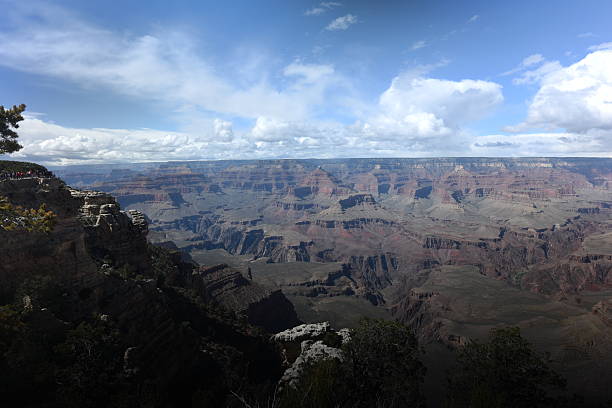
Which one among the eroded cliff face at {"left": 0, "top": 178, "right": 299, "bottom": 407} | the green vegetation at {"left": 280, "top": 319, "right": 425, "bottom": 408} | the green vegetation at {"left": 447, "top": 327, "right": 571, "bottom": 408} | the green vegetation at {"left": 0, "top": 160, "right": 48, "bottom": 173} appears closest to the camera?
the eroded cliff face at {"left": 0, "top": 178, "right": 299, "bottom": 407}

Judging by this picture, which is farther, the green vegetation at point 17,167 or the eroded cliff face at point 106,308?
the green vegetation at point 17,167

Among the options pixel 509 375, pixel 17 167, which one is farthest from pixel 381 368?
pixel 17 167

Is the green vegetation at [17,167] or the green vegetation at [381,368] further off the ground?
the green vegetation at [17,167]

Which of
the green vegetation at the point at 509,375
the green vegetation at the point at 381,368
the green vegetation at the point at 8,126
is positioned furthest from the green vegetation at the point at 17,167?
the green vegetation at the point at 509,375

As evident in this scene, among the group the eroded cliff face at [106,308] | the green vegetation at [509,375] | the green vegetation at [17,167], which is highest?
the green vegetation at [17,167]

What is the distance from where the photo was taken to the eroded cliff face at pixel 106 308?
85.8ft

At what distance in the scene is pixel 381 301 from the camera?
159 metres

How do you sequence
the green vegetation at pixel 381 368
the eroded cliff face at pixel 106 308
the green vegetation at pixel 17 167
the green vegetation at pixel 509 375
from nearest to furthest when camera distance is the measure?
the eroded cliff face at pixel 106 308, the green vegetation at pixel 381 368, the green vegetation at pixel 509 375, the green vegetation at pixel 17 167

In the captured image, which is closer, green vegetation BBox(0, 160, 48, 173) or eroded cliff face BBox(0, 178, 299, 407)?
eroded cliff face BBox(0, 178, 299, 407)

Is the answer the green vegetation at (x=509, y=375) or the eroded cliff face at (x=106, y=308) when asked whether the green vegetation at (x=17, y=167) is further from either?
the green vegetation at (x=509, y=375)

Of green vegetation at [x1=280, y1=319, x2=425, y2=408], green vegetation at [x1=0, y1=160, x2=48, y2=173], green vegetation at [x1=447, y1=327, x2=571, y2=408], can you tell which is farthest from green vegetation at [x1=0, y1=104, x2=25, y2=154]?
green vegetation at [x1=447, y1=327, x2=571, y2=408]

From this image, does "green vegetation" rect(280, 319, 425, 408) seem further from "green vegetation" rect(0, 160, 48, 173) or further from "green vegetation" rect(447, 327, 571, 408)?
"green vegetation" rect(0, 160, 48, 173)

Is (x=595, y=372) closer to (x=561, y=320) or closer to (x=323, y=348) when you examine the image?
(x=561, y=320)

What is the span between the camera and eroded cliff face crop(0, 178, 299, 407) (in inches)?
1030
